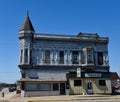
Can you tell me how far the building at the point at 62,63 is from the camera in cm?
4419

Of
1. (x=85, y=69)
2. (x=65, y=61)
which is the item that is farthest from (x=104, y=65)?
(x=65, y=61)

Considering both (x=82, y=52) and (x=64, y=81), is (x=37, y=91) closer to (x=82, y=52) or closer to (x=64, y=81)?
(x=64, y=81)

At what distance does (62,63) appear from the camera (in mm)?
49062

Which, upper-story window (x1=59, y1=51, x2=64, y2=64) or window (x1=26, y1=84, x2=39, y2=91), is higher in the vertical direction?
upper-story window (x1=59, y1=51, x2=64, y2=64)

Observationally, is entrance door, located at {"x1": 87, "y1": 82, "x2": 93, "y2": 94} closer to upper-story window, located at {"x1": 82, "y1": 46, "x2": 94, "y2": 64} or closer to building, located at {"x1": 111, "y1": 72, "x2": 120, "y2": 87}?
upper-story window, located at {"x1": 82, "y1": 46, "x2": 94, "y2": 64}

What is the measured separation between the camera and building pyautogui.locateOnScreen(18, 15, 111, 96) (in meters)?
44.2

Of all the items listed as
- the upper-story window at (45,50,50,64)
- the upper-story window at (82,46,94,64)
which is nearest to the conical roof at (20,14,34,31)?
the upper-story window at (45,50,50,64)

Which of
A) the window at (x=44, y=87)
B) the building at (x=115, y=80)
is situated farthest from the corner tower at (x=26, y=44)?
the building at (x=115, y=80)

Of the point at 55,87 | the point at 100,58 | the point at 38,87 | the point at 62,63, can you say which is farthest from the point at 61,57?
the point at 38,87

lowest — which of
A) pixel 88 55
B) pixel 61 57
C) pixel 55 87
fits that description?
pixel 55 87

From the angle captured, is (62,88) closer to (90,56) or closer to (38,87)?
(38,87)

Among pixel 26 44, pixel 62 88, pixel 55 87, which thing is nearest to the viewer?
pixel 55 87

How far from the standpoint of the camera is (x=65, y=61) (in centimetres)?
4919

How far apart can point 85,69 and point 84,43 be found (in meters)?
5.59
